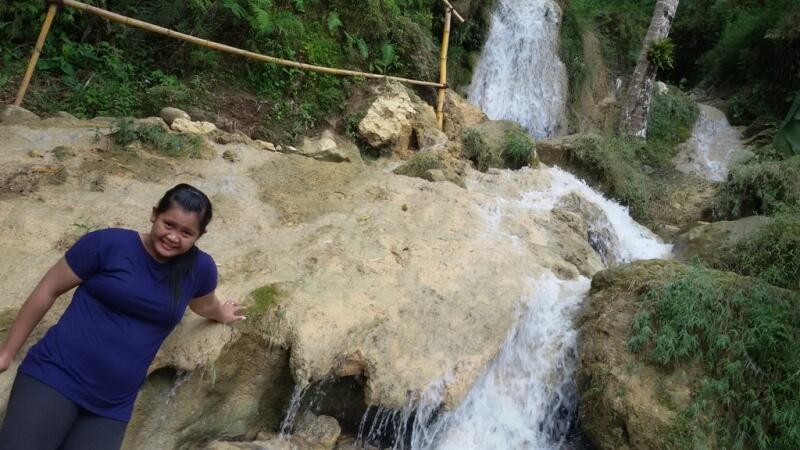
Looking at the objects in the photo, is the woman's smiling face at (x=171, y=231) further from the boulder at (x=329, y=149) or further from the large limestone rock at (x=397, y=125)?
the large limestone rock at (x=397, y=125)

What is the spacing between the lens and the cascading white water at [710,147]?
11577 mm

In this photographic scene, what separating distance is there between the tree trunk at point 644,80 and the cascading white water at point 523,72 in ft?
5.48

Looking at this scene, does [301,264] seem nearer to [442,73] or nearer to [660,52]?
[442,73]

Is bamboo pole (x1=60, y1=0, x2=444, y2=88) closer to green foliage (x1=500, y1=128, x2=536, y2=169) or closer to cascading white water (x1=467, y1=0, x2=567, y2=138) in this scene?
green foliage (x1=500, y1=128, x2=536, y2=169)

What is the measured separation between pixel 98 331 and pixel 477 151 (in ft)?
21.7

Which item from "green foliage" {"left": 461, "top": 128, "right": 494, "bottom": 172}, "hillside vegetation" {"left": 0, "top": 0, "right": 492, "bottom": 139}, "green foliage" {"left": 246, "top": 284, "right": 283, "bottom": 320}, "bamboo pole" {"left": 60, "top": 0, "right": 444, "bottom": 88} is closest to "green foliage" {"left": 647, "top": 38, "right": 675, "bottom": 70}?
"bamboo pole" {"left": 60, "top": 0, "right": 444, "bottom": 88}

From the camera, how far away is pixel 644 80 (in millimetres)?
11219

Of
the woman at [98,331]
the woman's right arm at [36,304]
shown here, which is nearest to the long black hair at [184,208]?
the woman at [98,331]

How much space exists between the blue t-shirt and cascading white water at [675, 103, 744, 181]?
1158 cm

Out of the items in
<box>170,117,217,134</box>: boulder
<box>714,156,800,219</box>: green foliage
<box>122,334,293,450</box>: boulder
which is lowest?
<box>122,334,293,450</box>: boulder

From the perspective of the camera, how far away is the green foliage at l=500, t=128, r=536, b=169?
26.9 feet

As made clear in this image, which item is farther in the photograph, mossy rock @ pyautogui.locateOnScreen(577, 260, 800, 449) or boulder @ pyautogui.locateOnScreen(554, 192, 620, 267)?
boulder @ pyautogui.locateOnScreen(554, 192, 620, 267)

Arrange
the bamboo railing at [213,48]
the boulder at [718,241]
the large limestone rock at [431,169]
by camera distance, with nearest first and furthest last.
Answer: the bamboo railing at [213,48] < the boulder at [718,241] < the large limestone rock at [431,169]

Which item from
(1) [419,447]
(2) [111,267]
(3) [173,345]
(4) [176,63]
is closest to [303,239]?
(3) [173,345]
